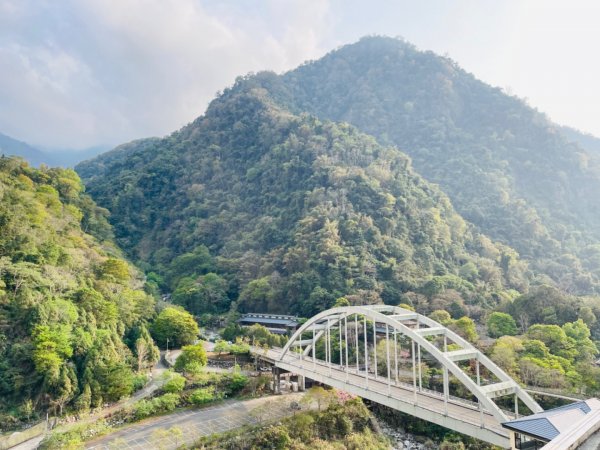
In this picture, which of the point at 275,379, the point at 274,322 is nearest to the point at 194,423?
the point at 275,379

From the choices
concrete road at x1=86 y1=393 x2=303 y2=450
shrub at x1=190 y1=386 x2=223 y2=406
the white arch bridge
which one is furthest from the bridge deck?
shrub at x1=190 y1=386 x2=223 y2=406

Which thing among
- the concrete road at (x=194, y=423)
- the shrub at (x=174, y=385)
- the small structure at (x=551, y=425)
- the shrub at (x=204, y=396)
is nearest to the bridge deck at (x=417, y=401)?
the small structure at (x=551, y=425)

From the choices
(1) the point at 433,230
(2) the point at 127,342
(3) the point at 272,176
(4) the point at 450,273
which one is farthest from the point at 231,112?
(2) the point at 127,342

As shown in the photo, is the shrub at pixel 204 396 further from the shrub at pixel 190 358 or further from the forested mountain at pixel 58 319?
the forested mountain at pixel 58 319

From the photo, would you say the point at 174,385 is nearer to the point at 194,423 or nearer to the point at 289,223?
the point at 194,423

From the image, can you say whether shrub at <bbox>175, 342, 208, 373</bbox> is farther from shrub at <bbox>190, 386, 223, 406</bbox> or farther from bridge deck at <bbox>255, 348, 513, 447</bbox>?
bridge deck at <bbox>255, 348, 513, 447</bbox>

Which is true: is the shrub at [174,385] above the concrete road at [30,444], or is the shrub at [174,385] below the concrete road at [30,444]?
above
